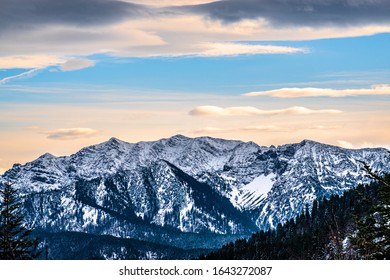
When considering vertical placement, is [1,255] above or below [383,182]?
below

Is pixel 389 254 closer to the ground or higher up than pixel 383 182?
closer to the ground

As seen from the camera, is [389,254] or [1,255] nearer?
[389,254]
